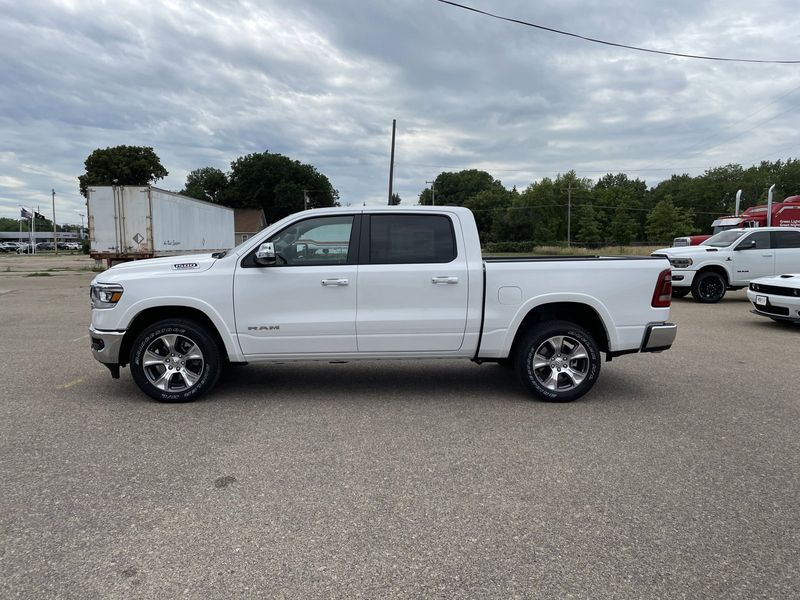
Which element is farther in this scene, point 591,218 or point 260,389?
point 591,218

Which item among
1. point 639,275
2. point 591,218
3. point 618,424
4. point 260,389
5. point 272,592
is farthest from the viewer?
point 591,218

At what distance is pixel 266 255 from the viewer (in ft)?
16.8

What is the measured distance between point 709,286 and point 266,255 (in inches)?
492

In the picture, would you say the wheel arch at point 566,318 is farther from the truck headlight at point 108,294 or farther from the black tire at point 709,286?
the black tire at point 709,286

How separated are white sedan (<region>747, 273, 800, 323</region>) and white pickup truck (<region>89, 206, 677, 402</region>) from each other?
5578mm

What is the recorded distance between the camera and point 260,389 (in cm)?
595

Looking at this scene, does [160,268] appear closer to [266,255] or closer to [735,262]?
[266,255]

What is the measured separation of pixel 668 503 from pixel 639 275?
2592mm

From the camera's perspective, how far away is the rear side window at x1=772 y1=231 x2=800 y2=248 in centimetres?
1405

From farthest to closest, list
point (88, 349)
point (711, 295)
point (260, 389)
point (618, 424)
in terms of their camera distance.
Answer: point (711, 295) < point (88, 349) < point (260, 389) < point (618, 424)

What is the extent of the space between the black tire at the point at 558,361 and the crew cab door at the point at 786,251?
1130 centimetres

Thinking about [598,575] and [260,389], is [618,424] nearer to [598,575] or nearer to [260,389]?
[598,575]

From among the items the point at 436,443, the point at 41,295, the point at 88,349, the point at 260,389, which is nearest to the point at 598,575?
the point at 436,443

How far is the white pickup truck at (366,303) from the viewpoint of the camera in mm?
5270
